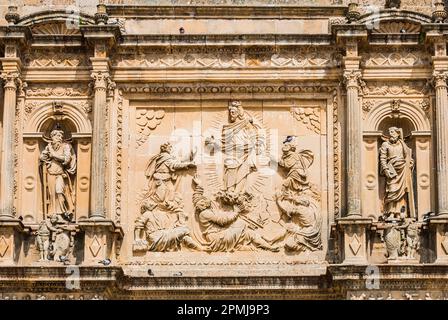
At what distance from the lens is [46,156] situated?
953 inches

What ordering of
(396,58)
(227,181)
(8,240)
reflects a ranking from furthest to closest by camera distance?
(396,58) < (227,181) < (8,240)

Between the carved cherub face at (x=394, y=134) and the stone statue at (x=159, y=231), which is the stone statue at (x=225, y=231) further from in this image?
the carved cherub face at (x=394, y=134)

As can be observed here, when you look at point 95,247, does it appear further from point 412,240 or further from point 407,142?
point 407,142

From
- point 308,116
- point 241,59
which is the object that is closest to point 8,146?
point 241,59

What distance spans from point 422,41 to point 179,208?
443 centimetres

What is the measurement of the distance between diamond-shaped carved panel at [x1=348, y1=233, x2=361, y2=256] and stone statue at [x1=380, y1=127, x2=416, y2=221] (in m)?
0.73

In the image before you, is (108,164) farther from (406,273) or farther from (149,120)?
(406,273)

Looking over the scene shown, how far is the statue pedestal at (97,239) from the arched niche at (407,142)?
3.78 metres

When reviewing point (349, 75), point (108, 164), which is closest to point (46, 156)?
point (108, 164)

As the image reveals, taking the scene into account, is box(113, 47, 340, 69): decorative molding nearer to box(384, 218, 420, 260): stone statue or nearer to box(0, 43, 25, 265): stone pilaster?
box(0, 43, 25, 265): stone pilaster

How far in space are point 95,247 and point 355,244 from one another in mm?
3752

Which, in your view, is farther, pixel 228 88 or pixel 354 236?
pixel 228 88

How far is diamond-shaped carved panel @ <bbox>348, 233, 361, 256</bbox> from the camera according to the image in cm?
2328

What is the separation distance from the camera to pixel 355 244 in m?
23.3
